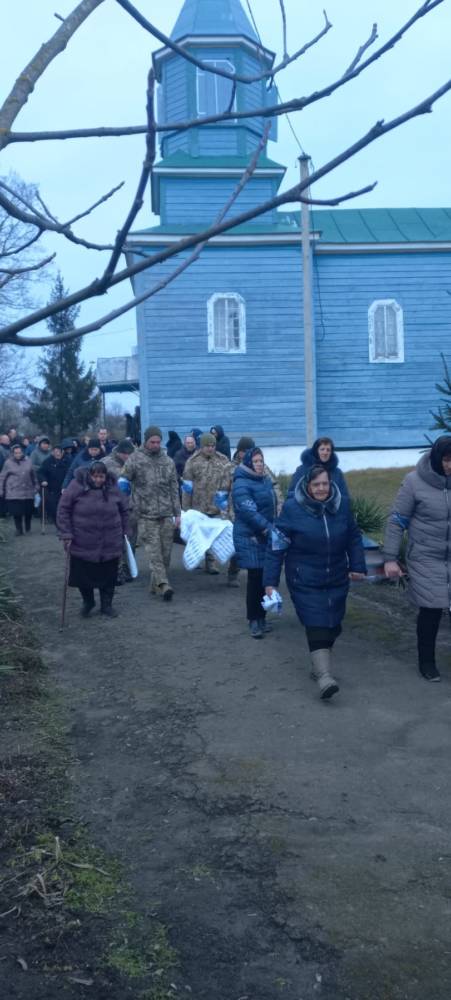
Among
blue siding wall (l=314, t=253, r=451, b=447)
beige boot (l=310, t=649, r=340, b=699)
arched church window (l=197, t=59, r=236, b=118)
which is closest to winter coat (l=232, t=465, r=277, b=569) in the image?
beige boot (l=310, t=649, r=340, b=699)

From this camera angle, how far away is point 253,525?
32.0 feet

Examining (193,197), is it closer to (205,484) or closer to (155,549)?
(205,484)

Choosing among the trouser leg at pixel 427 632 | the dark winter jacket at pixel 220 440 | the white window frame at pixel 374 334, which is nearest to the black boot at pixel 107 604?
the trouser leg at pixel 427 632

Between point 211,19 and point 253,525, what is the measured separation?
2246 cm

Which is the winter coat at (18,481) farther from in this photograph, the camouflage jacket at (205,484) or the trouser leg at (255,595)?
the trouser leg at (255,595)

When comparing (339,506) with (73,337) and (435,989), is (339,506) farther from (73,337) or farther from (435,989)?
(73,337)

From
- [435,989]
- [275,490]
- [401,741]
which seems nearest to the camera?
[435,989]

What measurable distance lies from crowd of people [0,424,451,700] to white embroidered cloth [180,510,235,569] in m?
0.17

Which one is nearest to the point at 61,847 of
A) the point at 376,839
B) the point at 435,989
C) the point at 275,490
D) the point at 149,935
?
the point at 149,935

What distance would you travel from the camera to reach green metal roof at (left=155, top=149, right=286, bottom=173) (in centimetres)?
2725

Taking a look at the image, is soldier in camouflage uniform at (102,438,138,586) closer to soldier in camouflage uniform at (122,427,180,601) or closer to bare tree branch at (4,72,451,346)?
soldier in camouflage uniform at (122,427,180,601)

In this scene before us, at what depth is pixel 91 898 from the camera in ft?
14.9

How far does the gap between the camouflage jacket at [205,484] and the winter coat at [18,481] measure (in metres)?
6.67

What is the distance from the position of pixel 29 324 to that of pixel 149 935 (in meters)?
2.70
